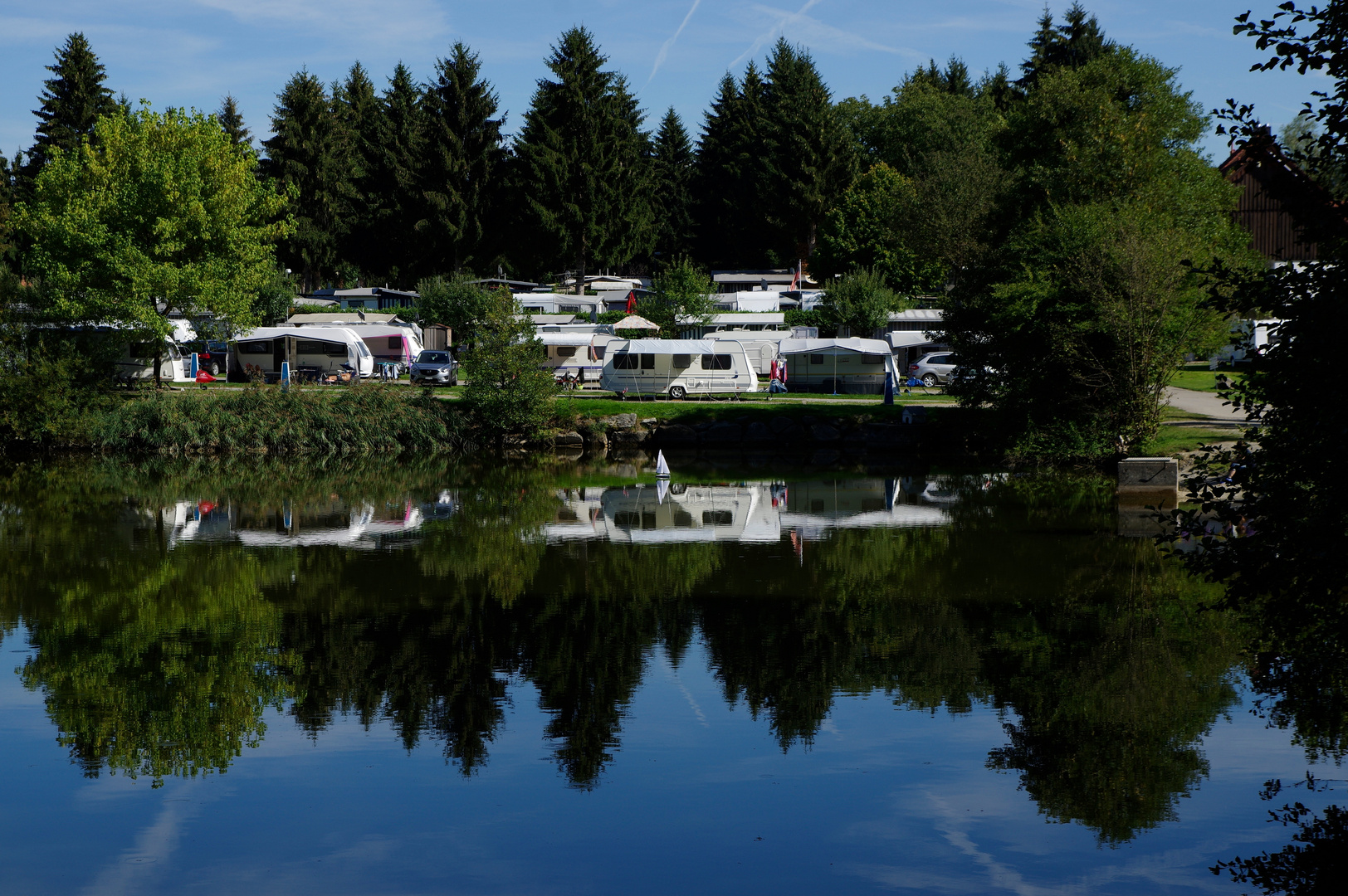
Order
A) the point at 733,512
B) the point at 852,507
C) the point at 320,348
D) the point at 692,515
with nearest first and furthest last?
the point at 692,515
the point at 733,512
the point at 852,507
the point at 320,348

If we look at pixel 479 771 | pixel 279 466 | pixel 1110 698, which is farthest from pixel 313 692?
pixel 279 466

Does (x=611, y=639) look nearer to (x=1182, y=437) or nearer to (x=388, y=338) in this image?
(x=1182, y=437)

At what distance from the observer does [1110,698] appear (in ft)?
30.8

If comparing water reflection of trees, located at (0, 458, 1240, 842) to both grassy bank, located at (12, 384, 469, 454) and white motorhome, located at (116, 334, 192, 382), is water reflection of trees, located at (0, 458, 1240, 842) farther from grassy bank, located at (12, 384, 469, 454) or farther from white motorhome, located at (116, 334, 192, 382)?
white motorhome, located at (116, 334, 192, 382)

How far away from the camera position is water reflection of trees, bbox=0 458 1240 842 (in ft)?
28.6

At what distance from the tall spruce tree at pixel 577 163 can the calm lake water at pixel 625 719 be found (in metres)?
47.7

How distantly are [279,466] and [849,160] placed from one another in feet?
166

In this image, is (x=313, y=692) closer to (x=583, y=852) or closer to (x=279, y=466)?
(x=583, y=852)

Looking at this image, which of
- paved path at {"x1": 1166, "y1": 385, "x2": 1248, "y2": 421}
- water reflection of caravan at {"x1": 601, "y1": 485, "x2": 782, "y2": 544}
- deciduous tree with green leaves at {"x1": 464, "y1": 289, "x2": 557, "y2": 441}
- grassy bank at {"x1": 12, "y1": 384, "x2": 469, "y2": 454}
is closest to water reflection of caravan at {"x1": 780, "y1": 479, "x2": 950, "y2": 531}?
water reflection of caravan at {"x1": 601, "y1": 485, "x2": 782, "y2": 544}

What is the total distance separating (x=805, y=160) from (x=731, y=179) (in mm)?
11110

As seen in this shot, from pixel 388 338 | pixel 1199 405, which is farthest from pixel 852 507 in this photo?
pixel 388 338

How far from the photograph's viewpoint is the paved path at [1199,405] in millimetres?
29156

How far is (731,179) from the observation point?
82.1 m

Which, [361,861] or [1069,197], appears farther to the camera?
[1069,197]
